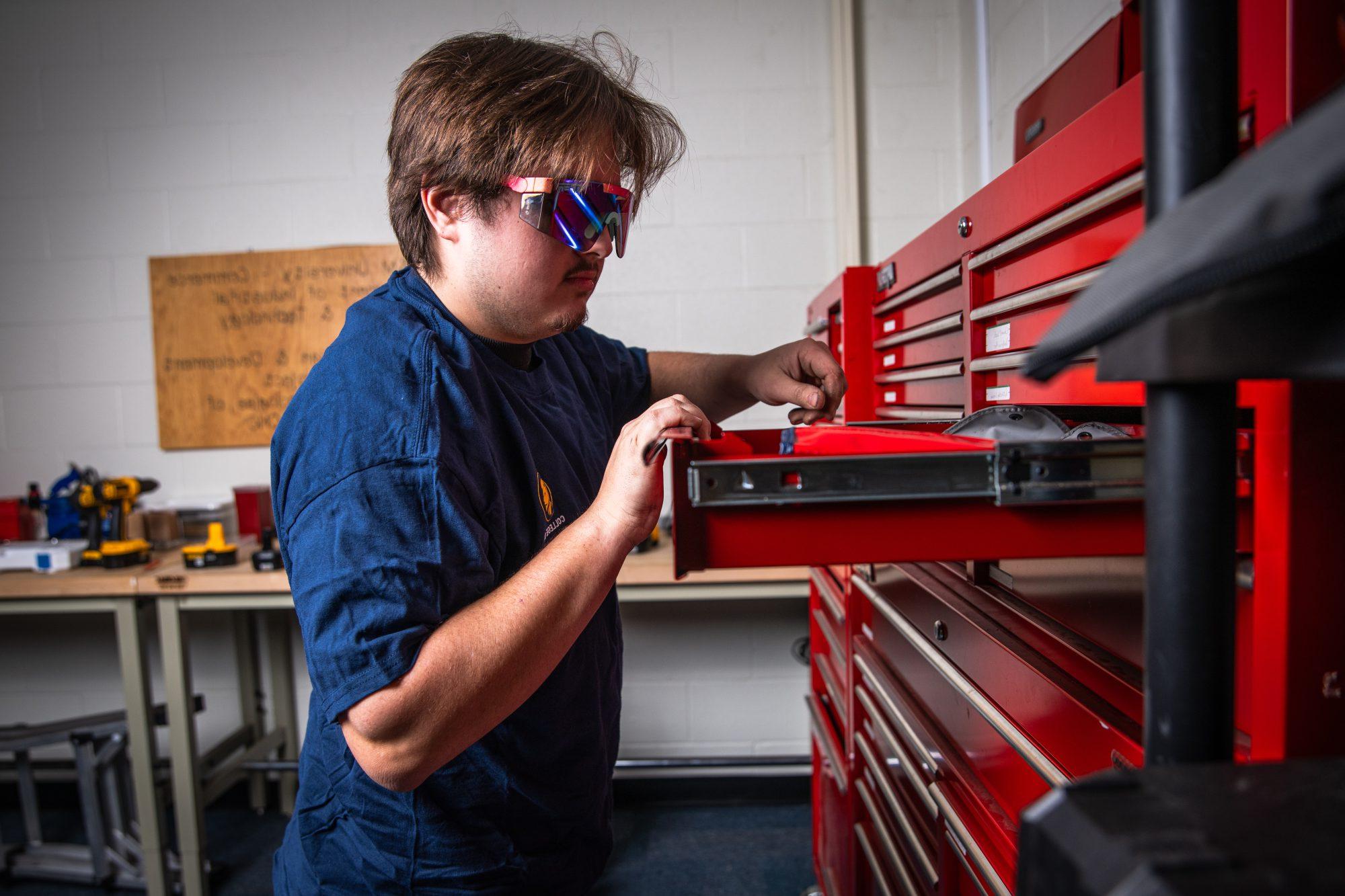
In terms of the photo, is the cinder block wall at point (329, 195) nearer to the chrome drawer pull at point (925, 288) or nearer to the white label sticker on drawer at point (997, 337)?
the chrome drawer pull at point (925, 288)

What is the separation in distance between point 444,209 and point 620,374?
497 mm

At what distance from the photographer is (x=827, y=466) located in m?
0.50

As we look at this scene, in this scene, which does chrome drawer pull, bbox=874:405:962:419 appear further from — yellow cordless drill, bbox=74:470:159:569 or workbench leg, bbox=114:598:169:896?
yellow cordless drill, bbox=74:470:159:569

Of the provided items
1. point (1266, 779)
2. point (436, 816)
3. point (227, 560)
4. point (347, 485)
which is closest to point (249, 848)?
point (227, 560)

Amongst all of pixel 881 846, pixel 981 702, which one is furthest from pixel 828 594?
pixel 981 702

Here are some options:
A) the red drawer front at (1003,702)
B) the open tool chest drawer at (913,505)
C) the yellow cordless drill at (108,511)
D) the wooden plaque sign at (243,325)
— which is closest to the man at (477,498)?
the open tool chest drawer at (913,505)

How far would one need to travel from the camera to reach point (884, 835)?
4.07ft

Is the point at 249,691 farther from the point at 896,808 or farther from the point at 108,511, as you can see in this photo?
the point at 896,808

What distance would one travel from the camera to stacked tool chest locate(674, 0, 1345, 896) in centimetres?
46

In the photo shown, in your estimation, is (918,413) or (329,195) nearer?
(918,413)

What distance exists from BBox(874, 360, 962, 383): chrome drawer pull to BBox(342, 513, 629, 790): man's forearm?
0.58 metres

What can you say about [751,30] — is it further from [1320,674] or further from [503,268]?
[1320,674]

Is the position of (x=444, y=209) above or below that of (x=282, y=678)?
above

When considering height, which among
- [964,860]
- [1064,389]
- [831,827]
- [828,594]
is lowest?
[831,827]
